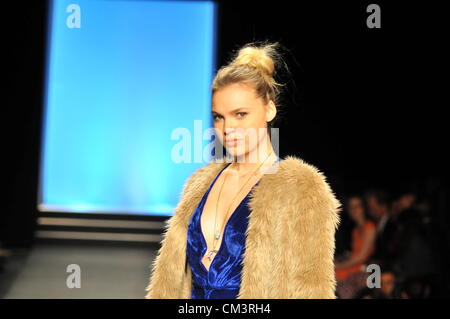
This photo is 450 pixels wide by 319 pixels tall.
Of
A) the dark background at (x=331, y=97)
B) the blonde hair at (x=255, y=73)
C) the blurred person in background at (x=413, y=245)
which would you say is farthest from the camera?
the dark background at (x=331, y=97)

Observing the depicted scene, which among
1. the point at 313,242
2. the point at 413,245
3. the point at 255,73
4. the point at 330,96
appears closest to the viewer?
the point at 313,242

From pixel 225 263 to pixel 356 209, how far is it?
3085 millimetres

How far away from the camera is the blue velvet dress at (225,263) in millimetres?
1253

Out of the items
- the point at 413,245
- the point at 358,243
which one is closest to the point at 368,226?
the point at 358,243

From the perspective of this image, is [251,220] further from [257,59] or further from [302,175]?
[257,59]

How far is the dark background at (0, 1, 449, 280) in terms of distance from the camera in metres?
6.29

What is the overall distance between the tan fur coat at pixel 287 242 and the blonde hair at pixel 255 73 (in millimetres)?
167

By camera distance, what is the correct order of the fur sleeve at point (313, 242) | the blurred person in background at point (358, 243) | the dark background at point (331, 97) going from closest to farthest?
the fur sleeve at point (313, 242) → the blurred person in background at point (358, 243) → the dark background at point (331, 97)

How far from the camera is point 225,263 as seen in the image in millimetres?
1262

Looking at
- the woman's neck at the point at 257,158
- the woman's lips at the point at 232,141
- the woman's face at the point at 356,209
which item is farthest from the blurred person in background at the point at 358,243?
the woman's lips at the point at 232,141

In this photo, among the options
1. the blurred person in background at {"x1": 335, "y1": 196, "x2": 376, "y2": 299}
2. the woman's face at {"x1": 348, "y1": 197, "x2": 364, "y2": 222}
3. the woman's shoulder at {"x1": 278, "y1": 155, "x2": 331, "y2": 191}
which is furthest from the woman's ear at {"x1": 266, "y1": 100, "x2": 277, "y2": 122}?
the woman's face at {"x1": 348, "y1": 197, "x2": 364, "y2": 222}

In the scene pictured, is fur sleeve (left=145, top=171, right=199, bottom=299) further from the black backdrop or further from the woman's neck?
the black backdrop

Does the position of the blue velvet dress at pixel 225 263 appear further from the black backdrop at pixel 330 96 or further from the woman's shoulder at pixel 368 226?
the black backdrop at pixel 330 96
